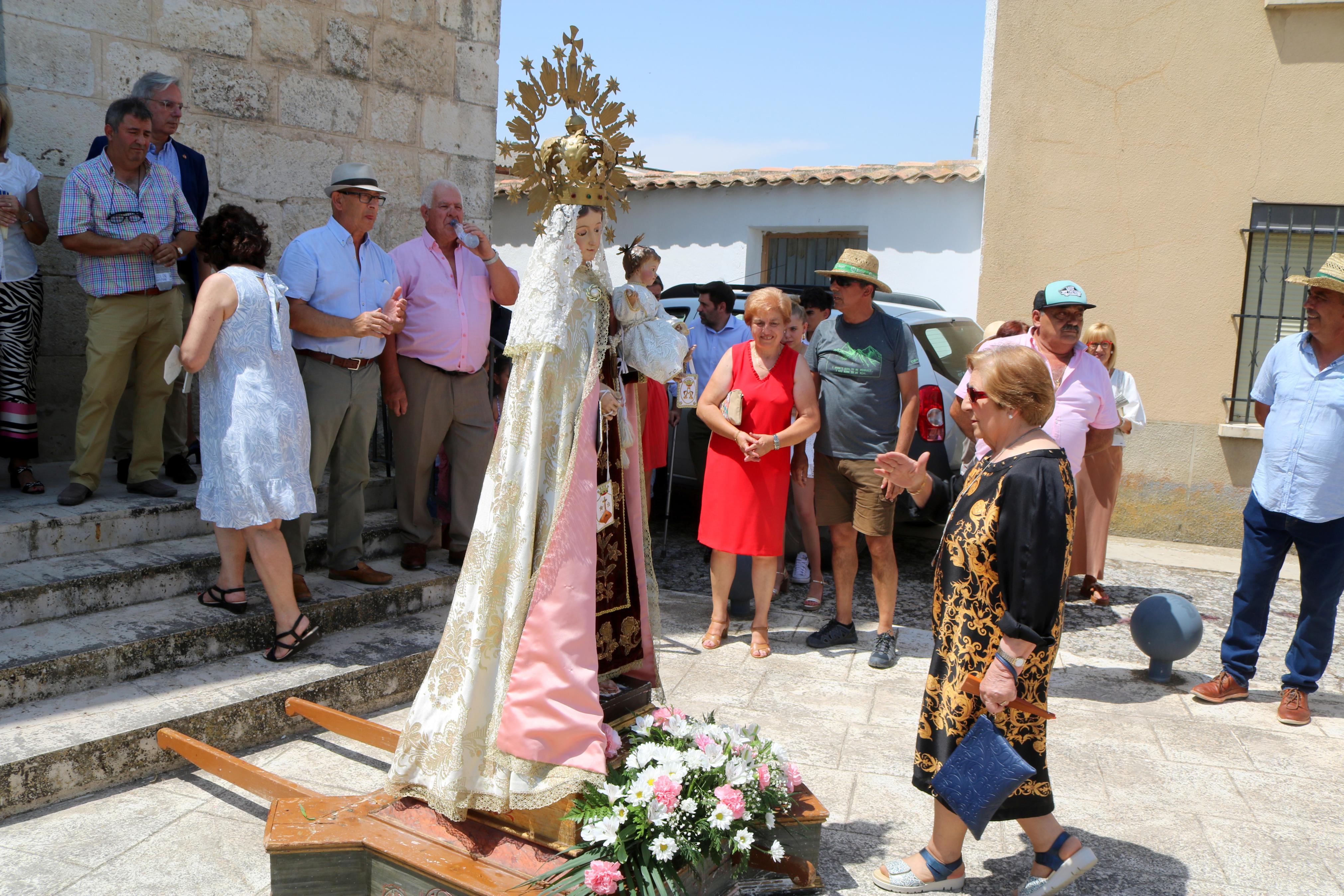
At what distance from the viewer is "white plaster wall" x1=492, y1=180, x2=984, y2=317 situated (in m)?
10.6

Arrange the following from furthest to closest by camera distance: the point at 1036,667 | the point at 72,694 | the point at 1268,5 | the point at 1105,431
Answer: the point at 1268,5 < the point at 1105,431 < the point at 72,694 < the point at 1036,667

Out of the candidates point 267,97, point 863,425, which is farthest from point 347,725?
point 267,97

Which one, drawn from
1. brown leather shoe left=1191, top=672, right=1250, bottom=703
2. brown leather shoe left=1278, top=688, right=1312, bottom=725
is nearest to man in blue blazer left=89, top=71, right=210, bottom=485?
brown leather shoe left=1191, top=672, right=1250, bottom=703

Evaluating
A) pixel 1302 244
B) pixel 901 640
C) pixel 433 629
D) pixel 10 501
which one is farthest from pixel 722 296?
pixel 1302 244

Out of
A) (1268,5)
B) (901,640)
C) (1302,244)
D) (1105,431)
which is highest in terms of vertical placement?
(1268,5)

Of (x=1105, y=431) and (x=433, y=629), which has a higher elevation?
(x=1105, y=431)

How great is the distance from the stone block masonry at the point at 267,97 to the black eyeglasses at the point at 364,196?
1.63 metres

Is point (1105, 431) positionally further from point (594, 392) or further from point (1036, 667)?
point (594, 392)

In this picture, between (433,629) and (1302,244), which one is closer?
(433,629)

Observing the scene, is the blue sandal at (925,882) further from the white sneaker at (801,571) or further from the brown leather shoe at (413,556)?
the white sneaker at (801,571)

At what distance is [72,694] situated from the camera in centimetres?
381

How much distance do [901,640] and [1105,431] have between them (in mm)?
1546

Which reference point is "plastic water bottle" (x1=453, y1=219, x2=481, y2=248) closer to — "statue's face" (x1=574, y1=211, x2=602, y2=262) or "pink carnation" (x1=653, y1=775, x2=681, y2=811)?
"statue's face" (x1=574, y1=211, x2=602, y2=262)

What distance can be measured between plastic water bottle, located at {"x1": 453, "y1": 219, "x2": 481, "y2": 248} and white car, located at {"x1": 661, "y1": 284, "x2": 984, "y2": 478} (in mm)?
1671
